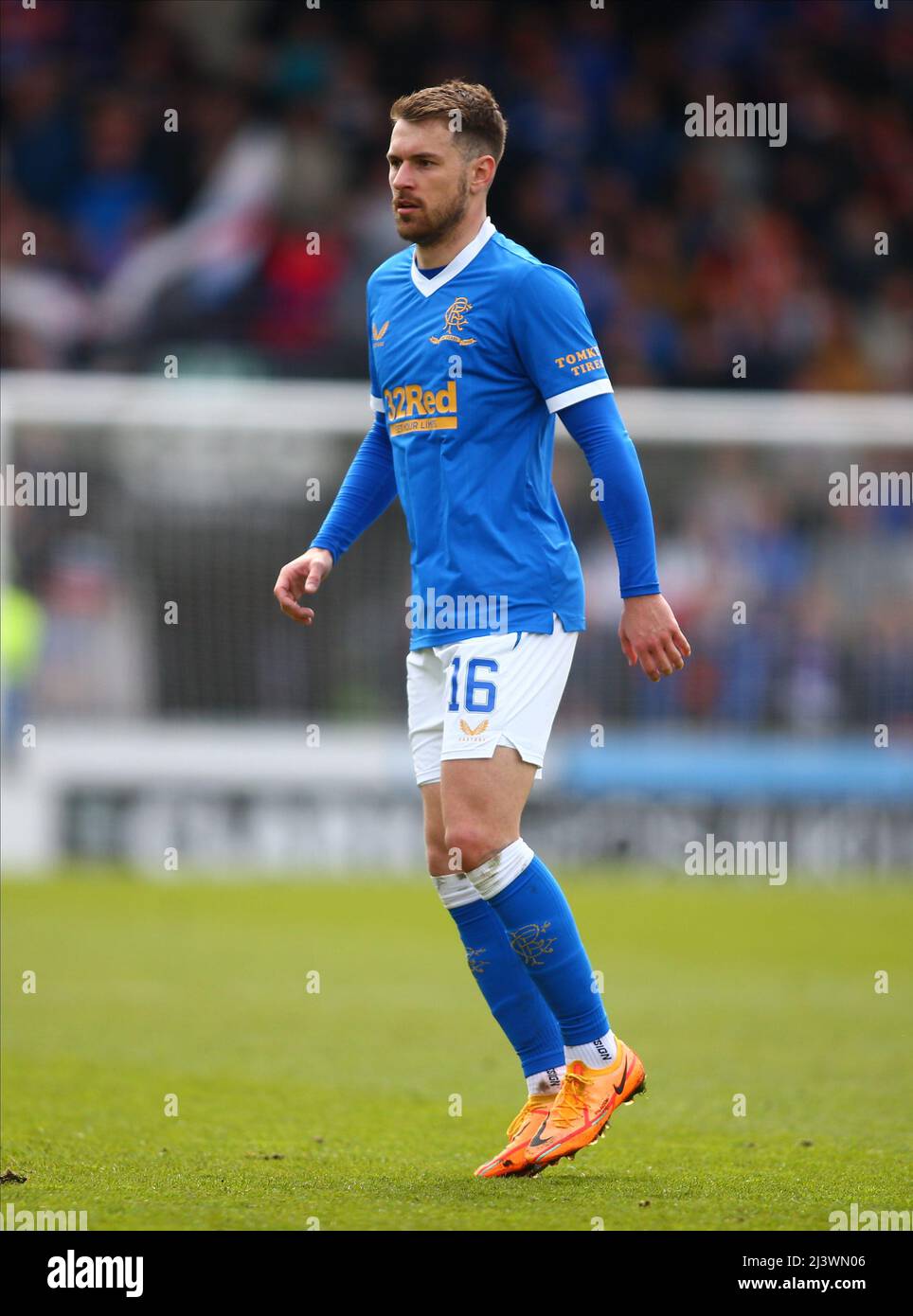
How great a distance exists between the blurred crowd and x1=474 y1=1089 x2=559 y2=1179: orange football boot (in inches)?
403

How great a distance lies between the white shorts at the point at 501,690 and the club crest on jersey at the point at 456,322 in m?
0.65

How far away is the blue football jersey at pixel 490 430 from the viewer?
4.21 metres

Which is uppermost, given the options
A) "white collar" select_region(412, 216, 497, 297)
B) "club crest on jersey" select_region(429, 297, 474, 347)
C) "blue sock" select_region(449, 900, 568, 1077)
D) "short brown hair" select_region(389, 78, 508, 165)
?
"short brown hair" select_region(389, 78, 508, 165)

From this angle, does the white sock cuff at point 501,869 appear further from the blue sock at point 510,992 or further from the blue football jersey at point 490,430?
the blue football jersey at point 490,430

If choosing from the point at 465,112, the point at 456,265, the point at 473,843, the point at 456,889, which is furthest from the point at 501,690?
the point at 465,112

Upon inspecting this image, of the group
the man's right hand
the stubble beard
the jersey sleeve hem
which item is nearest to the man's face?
the stubble beard

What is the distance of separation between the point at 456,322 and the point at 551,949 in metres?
1.41

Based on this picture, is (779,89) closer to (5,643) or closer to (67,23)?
(67,23)

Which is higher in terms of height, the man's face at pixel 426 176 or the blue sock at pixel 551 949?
the man's face at pixel 426 176

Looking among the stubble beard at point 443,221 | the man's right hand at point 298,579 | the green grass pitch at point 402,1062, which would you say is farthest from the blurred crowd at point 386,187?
the stubble beard at point 443,221

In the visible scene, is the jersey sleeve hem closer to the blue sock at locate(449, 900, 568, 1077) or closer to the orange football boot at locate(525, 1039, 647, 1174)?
the blue sock at locate(449, 900, 568, 1077)

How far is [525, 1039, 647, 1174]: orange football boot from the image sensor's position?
4121 mm
